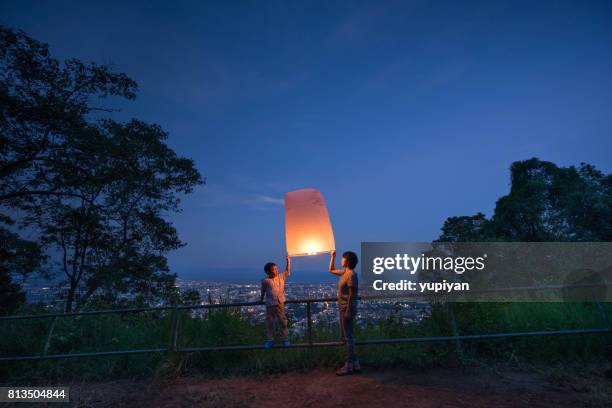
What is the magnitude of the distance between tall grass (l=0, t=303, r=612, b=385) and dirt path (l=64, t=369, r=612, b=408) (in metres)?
0.27

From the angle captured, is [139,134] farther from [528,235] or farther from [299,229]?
[528,235]

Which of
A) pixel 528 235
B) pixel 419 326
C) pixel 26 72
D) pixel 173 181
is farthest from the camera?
pixel 528 235

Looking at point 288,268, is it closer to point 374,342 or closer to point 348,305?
point 348,305

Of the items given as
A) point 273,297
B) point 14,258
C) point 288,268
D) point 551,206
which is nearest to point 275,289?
point 273,297

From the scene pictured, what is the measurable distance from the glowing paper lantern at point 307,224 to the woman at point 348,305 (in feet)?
1.13

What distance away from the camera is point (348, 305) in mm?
Result: 4410

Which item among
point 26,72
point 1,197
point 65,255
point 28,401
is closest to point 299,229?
point 28,401

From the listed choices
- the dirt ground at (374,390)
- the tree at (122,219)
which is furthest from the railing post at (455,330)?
the tree at (122,219)

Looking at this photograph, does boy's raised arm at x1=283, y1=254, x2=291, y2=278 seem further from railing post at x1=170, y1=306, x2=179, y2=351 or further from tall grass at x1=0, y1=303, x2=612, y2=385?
railing post at x1=170, y1=306, x2=179, y2=351

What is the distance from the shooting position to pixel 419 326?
5.23 m

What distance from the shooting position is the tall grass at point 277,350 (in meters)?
4.70

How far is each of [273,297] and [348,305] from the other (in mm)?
1143

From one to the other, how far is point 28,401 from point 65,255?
36.3 feet

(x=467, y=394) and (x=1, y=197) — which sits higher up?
(x=1, y=197)
